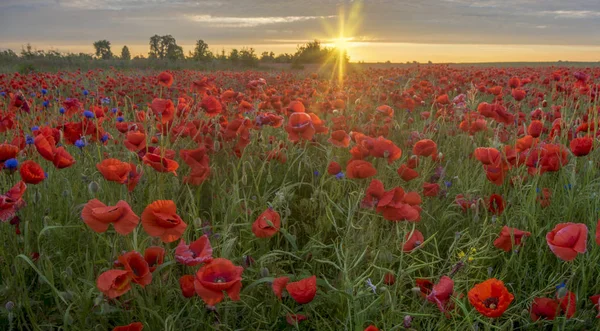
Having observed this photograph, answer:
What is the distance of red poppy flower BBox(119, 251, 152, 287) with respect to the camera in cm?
128

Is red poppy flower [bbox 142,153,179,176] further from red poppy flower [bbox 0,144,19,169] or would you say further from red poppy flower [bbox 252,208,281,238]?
red poppy flower [bbox 0,144,19,169]

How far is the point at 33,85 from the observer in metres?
5.99

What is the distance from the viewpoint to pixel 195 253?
4.51 ft

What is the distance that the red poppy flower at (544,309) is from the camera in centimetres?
158

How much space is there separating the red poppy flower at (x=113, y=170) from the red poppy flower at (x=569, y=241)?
4.49 feet

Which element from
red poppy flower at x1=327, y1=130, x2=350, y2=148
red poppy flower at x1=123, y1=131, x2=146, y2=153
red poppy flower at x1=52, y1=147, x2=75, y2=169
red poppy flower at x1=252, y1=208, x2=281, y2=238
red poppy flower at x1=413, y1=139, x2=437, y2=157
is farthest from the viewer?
red poppy flower at x1=327, y1=130, x2=350, y2=148

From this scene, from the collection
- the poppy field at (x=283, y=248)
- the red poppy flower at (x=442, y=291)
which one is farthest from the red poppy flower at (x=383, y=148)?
the red poppy flower at (x=442, y=291)

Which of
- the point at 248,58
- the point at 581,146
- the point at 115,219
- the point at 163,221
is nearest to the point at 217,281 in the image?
the point at 163,221

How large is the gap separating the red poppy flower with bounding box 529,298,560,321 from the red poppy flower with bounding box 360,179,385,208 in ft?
2.09

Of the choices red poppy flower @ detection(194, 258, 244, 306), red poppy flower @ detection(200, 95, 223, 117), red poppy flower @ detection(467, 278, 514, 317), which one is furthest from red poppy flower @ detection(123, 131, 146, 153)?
red poppy flower @ detection(467, 278, 514, 317)

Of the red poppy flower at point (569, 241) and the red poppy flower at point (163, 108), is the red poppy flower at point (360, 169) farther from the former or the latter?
the red poppy flower at point (163, 108)

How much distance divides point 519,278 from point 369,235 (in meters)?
0.61

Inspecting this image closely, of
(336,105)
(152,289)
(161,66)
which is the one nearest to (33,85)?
(336,105)

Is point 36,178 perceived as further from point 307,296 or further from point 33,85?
point 33,85
